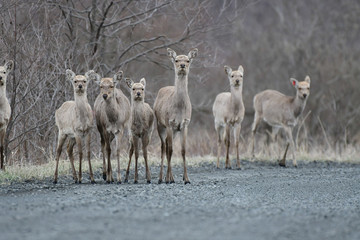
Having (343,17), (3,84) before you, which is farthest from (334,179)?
(343,17)

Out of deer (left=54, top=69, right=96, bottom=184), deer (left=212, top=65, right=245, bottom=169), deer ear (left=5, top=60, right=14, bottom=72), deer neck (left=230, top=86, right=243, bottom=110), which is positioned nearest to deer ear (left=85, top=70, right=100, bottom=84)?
deer (left=54, top=69, right=96, bottom=184)

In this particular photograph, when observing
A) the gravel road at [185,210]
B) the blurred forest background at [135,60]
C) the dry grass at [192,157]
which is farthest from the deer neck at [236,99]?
the gravel road at [185,210]

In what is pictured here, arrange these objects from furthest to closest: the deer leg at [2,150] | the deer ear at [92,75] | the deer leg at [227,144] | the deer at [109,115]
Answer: the deer leg at [227,144] → the deer ear at [92,75] → the deer leg at [2,150] → the deer at [109,115]

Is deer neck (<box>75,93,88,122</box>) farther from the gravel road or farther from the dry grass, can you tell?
the dry grass

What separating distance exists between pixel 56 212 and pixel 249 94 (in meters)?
22.4

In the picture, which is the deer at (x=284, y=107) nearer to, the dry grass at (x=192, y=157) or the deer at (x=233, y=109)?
the dry grass at (x=192, y=157)

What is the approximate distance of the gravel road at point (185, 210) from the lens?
661 centimetres

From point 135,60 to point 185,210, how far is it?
10.5 m

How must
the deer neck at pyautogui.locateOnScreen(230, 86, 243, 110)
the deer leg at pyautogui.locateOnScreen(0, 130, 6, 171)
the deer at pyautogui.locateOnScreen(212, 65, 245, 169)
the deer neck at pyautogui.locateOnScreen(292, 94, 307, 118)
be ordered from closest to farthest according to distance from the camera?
the deer leg at pyautogui.locateOnScreen(0, 130, 6, 171), the deer at pyautogui.locateOnScreen(212, 65, 245, 169), the deer neck at pyautogui.locateOnScreen(230, 86, 243, 110), the deer neck at pyautogui.locateOnScreen(292, 94, 307, 118)

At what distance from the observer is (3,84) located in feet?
43.3

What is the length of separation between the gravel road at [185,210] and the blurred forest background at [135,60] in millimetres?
2865

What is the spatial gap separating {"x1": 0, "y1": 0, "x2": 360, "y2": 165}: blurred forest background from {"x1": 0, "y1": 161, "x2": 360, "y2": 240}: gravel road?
2865 mm

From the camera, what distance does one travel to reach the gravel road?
6.61 meters

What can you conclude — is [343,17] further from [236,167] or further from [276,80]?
[236,167]
